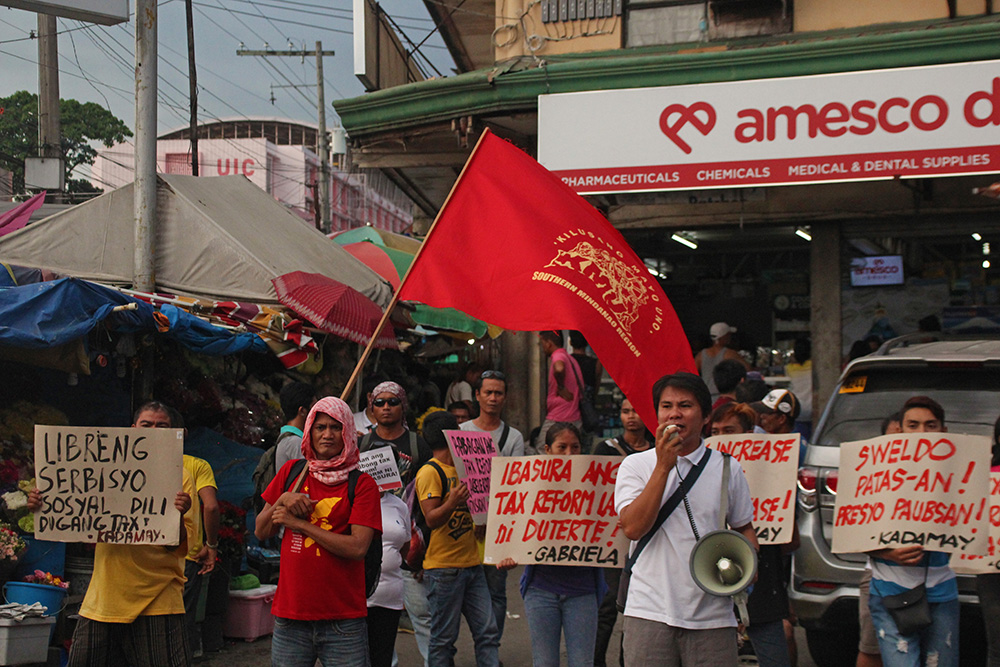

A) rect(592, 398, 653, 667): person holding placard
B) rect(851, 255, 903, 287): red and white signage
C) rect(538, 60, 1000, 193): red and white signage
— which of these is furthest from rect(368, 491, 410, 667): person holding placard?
rect(851, 255, 903, 287): red and white signage

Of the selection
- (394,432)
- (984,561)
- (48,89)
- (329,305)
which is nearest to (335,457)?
(394,432)

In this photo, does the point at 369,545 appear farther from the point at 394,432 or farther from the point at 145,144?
the point at 145,144

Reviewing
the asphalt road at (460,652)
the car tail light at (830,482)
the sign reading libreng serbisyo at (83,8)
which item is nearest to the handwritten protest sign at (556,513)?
the car tail light at (830,482)

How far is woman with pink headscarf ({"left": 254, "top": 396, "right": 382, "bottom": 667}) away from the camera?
15.1 ft

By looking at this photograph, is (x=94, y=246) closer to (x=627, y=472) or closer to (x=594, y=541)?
(x=594, y=541)

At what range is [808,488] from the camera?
6.29 m

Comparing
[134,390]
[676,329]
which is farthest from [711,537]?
[134,390]

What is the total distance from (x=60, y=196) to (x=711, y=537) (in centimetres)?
2016

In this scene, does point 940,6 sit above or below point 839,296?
above

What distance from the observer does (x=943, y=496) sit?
475cm

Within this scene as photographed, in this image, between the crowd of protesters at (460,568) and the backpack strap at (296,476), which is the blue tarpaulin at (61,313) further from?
the backpack strap at (296,476)

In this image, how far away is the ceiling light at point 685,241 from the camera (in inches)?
569

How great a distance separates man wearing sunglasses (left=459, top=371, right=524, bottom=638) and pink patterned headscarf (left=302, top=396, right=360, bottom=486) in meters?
2.03

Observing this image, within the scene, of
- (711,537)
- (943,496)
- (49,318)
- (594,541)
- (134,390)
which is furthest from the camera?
(134,390)
